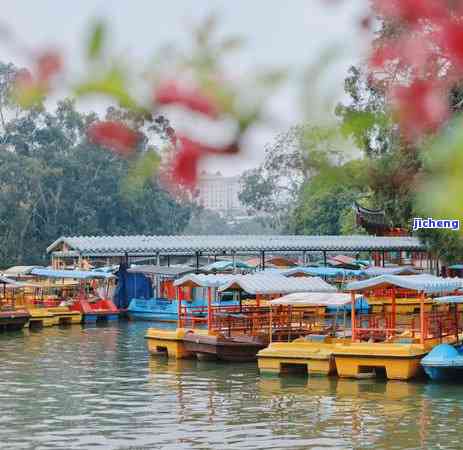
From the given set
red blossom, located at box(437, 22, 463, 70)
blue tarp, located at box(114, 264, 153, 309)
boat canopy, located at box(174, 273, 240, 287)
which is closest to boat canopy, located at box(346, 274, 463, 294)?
boat canopy, located at box(174, 273, 240, 287)

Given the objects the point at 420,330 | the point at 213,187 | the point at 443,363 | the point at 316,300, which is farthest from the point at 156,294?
the point at 213,187

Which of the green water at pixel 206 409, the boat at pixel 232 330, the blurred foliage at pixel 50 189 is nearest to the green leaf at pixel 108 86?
the green water at pixel 206 409

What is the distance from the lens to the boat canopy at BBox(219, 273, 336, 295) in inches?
722

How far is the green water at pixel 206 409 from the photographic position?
10609 mm

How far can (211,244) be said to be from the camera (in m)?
34.2

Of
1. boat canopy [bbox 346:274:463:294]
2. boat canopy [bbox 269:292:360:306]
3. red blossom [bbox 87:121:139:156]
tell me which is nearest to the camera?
red blossom [bbox 87:121:139:156]

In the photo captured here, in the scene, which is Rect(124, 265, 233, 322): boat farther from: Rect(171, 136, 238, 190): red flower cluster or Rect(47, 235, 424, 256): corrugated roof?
Rect(171, 136, 238, 190): red flower cluster

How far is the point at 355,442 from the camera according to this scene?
10.5 metres

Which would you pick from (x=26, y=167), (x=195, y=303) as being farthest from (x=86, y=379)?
(x=26, y=167)

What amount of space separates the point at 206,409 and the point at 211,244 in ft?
70.7

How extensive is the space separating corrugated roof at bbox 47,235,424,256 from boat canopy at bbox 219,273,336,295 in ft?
47.0

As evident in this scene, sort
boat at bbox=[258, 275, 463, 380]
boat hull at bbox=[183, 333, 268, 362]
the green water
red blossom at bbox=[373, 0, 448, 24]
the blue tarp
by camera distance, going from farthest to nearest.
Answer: the blue tarp
boat hull at bbox=[183, 333, 268, 362]
boat at bbox=[258, 275, 463, 380]
the green water
red blossom at bbox=[373, 0, 448, 24]

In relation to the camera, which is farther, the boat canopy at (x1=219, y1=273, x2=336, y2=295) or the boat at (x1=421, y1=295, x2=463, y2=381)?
the boat canopy at (x1=219, y1=273, x2=336, y2=295)

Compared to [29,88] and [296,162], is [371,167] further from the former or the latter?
[29,88]
